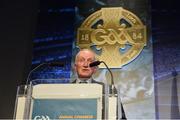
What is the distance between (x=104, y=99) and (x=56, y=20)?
203 cm

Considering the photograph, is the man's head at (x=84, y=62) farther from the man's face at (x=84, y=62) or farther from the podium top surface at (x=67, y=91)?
the podium top surface at (x=67, y=91)

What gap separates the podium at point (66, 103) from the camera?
1122 mm

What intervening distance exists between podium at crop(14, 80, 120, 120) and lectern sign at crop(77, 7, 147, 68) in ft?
5.42

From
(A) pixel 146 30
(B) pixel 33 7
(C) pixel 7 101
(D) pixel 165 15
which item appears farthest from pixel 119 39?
(C) pixel 7 101

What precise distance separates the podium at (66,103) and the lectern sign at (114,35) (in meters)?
1.65

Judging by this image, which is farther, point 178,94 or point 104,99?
point 178,94

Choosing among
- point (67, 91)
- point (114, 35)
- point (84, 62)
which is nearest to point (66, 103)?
point (67, 91)

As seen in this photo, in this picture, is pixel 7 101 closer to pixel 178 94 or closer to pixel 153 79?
pixel 153 79

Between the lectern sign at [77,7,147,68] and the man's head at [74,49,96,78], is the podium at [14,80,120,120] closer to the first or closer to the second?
the man's head at [74,49,96,78]

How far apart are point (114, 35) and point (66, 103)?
185cm

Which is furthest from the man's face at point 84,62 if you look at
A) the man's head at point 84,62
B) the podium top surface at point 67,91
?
the podium top surface at point 67,91

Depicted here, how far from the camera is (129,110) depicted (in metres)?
2.66

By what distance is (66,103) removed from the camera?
1.15m

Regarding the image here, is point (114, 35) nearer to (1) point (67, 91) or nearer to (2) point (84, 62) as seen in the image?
(2) point (84, 62)
